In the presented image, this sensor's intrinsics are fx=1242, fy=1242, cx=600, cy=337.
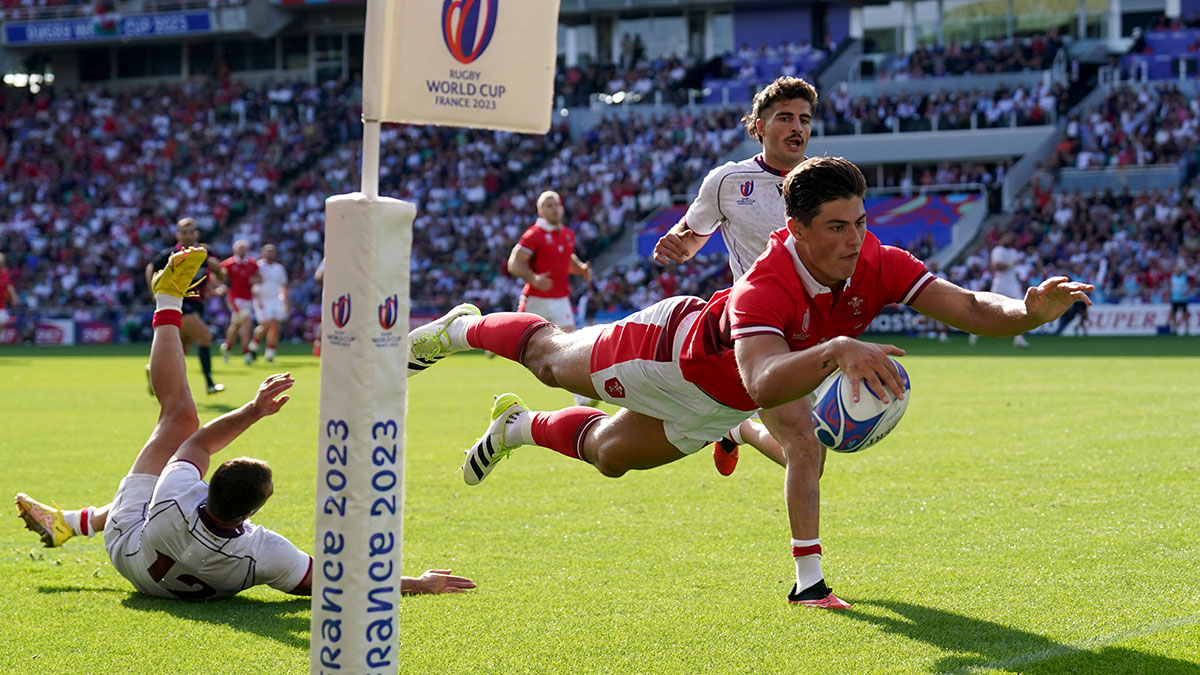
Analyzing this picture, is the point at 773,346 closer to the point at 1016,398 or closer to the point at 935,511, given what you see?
the point at 935,511

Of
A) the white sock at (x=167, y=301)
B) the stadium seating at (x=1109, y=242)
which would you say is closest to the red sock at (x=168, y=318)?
the white sock at (x=167, y=301)

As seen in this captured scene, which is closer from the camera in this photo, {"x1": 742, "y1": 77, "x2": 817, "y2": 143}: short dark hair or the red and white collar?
the red and white collar

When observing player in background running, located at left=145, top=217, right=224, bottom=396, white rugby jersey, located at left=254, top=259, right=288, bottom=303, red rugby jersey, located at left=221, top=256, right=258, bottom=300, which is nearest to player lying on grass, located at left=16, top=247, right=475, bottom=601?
player in background running, located at left=145, top=217, right=224, bottom=396

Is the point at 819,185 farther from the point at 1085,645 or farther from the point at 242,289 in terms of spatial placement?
the point at 242,289

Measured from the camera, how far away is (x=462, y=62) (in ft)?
11.1

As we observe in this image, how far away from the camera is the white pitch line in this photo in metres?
4.62

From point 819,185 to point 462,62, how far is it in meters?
1.74

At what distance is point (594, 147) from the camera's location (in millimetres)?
41250

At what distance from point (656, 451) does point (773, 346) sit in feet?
5.35

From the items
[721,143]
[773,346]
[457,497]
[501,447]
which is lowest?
[457,497]

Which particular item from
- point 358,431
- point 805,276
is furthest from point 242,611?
point 805,276

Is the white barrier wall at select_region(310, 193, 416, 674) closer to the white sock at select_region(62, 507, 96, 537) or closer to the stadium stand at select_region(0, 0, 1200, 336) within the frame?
the white sock at select_region(62, 507, 96, 537)

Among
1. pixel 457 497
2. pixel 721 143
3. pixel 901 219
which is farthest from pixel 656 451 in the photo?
pixel 721 143

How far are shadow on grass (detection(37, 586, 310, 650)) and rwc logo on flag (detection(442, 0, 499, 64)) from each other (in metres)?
2.79
